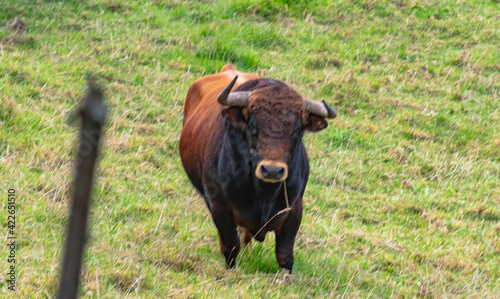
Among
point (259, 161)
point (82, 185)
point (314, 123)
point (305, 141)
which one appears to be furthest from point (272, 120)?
point (82, 185)

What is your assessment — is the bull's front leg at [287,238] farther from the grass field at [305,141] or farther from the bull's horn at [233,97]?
the bull's horn at [233,97]

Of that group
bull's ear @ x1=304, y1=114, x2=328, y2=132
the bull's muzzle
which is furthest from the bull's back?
the bull's muzzle

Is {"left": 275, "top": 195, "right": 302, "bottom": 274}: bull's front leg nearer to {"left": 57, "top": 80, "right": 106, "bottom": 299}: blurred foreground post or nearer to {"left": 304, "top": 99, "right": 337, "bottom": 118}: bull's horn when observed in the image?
{"left": 304, "top": 99, "right": 337, "bottom": 118}: bull's horn

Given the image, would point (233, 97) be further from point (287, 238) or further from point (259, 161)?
point (287, 238)

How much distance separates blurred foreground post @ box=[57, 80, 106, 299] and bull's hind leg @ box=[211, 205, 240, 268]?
4.55 meters

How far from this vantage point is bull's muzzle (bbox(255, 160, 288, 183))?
187 inches

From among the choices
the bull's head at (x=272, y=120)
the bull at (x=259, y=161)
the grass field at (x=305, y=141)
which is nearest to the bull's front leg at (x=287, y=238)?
the bull at (x=259, y=161)

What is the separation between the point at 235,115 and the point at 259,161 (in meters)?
0.51

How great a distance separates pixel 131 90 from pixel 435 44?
20.1 feet

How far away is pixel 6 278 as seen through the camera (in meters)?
4.13

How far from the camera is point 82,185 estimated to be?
0.93m

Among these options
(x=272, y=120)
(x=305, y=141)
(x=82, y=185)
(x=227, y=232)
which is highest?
(x=82, y=185)

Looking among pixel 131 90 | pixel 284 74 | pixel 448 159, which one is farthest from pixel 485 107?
pixel 131 90

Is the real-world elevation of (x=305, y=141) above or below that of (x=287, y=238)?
below
